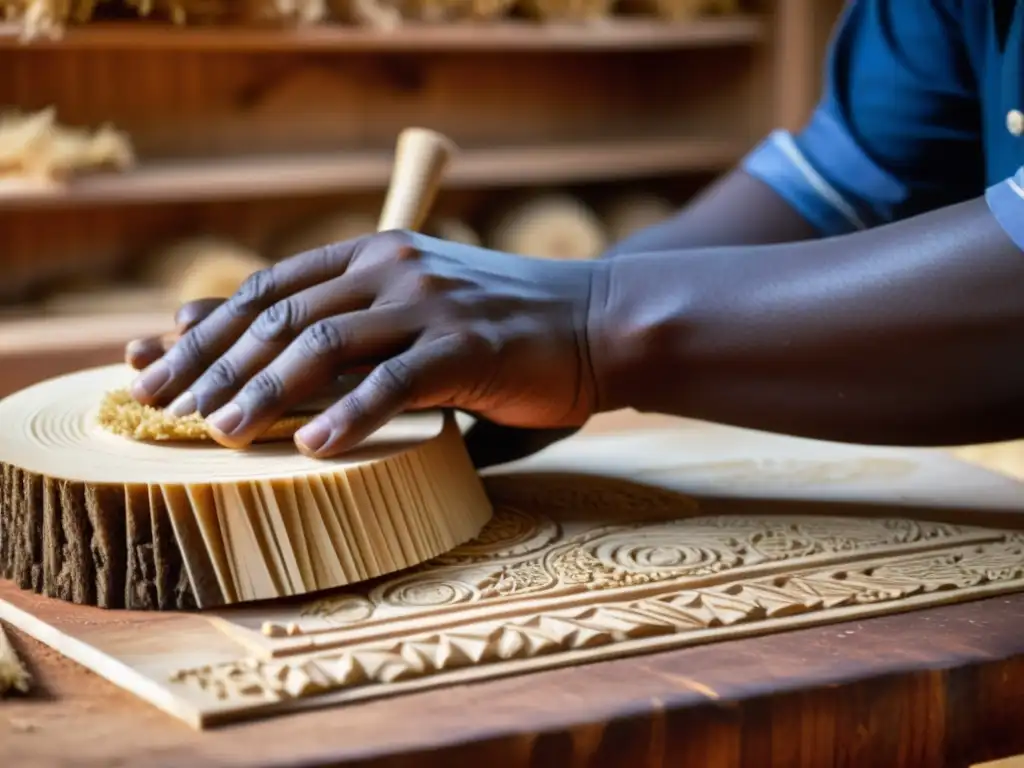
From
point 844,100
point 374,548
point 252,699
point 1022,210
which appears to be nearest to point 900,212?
point 844,100

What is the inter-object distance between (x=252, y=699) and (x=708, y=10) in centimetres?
227

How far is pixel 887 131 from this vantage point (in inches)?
47.1

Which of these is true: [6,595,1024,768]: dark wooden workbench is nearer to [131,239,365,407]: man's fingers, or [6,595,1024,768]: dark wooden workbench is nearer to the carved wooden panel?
the carved wooden panel

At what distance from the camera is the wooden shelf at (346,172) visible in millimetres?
2189

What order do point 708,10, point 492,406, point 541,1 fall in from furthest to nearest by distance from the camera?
point 708,10 < point 541,1 < point 492,406

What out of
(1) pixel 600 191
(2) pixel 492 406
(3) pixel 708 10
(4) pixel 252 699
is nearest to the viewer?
(4) pixel 252 699

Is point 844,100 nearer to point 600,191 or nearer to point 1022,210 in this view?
point 1022,210

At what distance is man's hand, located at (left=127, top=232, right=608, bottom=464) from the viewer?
789 millimetres

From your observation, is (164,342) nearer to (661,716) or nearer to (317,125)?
(661,716)

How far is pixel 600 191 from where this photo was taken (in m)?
2.84

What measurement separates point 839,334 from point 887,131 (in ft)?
1.41

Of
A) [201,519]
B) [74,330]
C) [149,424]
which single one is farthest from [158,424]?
[74,330]

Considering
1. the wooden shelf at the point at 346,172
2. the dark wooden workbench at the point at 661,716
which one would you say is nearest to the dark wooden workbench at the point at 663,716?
the dark wooden workbench at the point at 661,716

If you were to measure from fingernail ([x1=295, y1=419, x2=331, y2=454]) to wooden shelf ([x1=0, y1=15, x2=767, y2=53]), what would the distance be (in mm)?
1536
